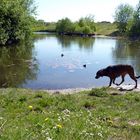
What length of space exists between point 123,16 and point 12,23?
269 ft

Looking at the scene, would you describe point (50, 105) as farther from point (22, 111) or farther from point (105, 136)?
point (105, 136)

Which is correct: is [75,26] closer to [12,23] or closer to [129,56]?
[12,23]

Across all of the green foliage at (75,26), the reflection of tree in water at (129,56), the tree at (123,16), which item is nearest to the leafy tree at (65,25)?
the green foliage at (75,26)

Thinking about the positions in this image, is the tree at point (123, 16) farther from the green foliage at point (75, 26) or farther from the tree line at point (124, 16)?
the green foliage at point (75, 26)

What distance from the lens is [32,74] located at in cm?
3108

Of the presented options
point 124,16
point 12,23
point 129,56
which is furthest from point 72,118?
point 124,16

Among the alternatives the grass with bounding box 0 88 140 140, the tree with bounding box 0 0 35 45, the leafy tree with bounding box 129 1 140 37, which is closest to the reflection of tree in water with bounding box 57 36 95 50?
the tree with bounding box 0 0 35 45

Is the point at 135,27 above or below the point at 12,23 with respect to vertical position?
below

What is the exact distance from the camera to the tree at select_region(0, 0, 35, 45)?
64.5 metres

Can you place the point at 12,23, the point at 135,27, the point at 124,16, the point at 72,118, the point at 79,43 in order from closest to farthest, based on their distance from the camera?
the point at 72,118 → the point at 12,23 → the point at 79,43 → the point at 135,27 → the point at 124,16

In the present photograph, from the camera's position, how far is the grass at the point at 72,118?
21.3ft

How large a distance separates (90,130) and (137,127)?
7.57ft

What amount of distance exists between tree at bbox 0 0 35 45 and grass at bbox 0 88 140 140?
164 feet

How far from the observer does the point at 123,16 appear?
145 metres
